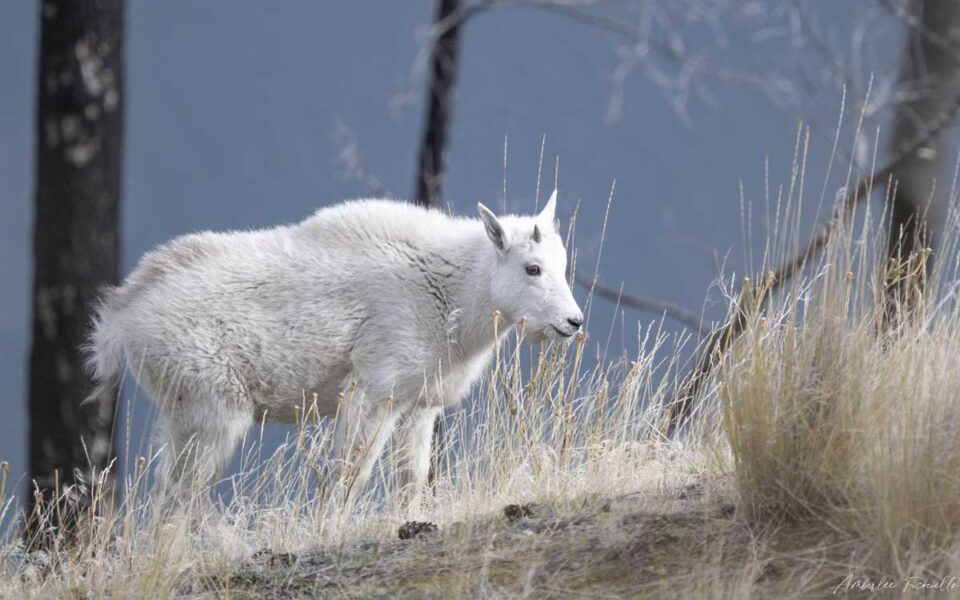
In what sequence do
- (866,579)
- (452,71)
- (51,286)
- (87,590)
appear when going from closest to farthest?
(866,579)
(87,590)
(51,286)
(452,71)

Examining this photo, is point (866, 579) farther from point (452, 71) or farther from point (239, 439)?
point (452, 71)

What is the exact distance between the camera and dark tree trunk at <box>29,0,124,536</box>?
8.09 metres

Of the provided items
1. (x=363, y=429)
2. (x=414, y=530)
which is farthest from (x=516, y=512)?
(x=363, y=429)

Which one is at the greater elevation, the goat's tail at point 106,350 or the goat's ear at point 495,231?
the goat's ear at point 495,231

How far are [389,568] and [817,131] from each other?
5.19m

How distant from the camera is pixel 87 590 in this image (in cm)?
484

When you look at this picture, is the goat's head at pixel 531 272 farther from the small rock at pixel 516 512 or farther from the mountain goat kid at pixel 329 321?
the small rock at pixel 516 512

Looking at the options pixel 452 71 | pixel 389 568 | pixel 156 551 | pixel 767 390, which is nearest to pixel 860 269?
pixel 767 390

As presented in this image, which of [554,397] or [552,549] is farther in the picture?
[554,397]

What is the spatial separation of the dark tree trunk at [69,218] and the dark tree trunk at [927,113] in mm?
5211

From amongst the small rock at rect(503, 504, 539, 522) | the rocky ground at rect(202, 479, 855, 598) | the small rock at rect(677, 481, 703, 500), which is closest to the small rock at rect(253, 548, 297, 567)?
the rocky ground at rect(202, 479, 855, 598)

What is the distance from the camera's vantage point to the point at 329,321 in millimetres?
6805

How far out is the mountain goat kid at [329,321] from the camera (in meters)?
6.61

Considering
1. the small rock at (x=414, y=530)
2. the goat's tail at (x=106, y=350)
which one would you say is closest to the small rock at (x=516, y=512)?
the small rock at (x=414, y=530)
